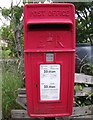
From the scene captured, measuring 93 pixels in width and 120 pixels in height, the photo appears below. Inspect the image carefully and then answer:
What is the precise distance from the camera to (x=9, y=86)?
4980 mm

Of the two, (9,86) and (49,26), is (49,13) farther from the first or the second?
(9,86)

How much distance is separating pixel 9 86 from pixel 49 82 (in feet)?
4.94

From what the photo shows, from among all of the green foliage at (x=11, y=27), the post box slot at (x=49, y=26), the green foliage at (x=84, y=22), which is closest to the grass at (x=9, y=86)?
the green foliage at (x=11, y=27)

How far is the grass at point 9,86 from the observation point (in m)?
4.83

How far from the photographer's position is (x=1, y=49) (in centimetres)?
534

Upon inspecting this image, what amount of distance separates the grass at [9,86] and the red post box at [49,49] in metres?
1.27

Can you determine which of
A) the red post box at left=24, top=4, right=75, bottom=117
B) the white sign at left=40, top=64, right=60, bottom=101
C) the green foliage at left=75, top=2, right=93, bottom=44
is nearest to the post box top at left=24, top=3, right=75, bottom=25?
the red post box at left=24, top=4, right=75, bottom=117

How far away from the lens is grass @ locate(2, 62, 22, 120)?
483 centimetres

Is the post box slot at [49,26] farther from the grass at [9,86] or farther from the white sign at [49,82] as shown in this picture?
the grass at [9,86]

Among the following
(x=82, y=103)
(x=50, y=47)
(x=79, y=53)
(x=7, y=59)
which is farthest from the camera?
(x=7, y=59)

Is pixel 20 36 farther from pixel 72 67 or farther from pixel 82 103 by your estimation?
pixel 72 67

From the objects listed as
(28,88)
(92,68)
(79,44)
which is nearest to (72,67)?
(28,88)

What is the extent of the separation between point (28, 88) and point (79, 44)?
188 cm

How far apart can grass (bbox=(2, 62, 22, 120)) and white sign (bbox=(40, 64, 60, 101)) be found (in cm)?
129
